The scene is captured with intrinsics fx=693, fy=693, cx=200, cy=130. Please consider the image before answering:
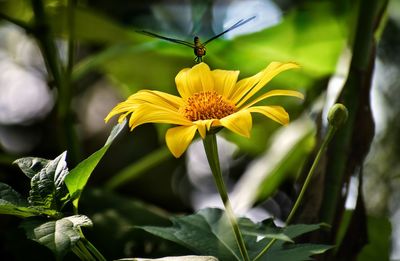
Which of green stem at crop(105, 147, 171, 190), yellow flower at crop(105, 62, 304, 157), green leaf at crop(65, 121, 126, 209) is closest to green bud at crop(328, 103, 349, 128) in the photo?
yellow flower at crop(105, 62, 304, 157)

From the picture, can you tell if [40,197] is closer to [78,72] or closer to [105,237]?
A: [105,237]

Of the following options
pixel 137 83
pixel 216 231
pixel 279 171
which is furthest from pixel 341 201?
pixel 137 83

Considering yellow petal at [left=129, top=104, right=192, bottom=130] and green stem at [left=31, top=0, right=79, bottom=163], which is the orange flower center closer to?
yellow petal at [left=129, top=104, right=192, bottom=130]

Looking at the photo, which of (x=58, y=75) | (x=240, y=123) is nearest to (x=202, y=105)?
(x=240, y=123)

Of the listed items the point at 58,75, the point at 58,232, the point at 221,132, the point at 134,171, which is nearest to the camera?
the point at 58,232

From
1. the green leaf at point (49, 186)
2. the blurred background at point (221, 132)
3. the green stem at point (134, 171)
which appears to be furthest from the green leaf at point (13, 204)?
the green stem at point (134, 171)

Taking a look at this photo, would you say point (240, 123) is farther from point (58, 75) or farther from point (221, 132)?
point (221, 132)
